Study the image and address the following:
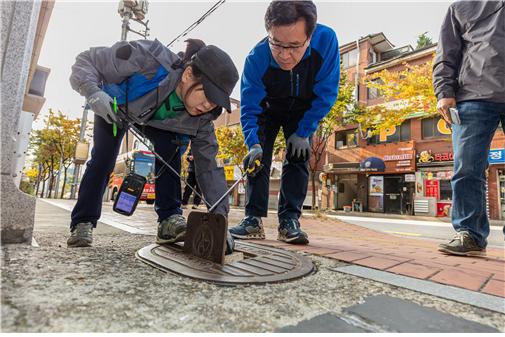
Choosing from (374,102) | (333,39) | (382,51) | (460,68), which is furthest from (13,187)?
(382,51)

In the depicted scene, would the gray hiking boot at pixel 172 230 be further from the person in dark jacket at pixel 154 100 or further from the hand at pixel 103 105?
the hand at pixel 103 105

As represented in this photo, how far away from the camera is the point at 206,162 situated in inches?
70.2

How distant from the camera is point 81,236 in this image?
159 centimetres

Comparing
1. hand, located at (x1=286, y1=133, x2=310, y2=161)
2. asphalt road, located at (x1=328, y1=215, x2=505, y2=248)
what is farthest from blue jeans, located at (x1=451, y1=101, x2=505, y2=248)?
asphalt road, located at (x1=328, y1=215, x2=505, y2=248)

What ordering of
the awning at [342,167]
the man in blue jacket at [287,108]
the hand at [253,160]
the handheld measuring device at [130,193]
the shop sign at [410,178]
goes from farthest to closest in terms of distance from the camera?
the awning at [342,167] → the shop sign at [410,178] → the man in blue jacket at [287,108] → the hand at [253,160] → the handheld measuring device at [130,193]

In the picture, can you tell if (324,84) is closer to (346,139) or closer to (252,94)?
(252,94)

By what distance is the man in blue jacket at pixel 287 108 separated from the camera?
2092 millimetres

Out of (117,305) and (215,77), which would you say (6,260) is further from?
(215,77)

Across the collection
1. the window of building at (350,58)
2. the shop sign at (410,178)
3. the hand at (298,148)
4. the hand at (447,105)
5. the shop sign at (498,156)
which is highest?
the window of building at (350,58)

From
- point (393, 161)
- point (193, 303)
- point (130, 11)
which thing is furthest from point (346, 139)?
point (193, 303)

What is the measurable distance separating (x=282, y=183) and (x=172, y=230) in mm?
945

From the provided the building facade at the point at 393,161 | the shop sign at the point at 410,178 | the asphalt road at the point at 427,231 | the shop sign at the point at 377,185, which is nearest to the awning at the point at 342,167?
the building facade at the point at 393,161

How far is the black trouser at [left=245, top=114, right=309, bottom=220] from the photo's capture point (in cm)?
222

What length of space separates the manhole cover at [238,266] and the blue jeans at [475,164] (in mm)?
1137
